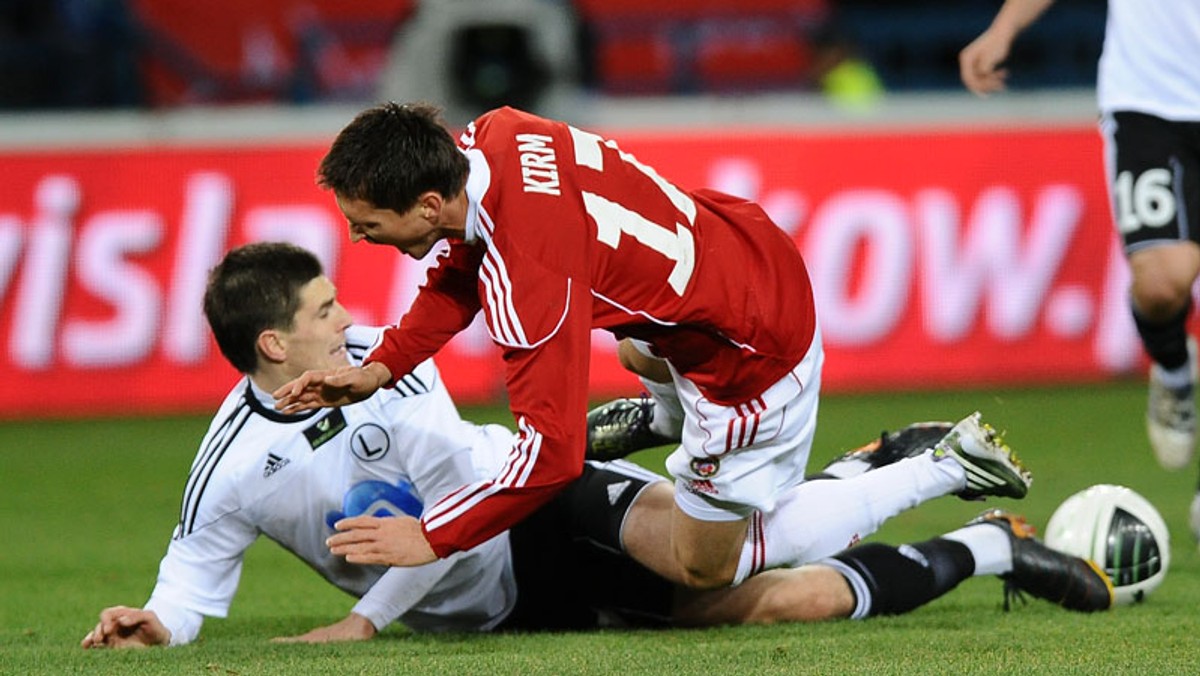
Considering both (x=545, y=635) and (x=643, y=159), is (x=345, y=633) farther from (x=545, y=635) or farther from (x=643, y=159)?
(x=643, y=159)

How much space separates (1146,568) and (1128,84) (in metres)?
1.55

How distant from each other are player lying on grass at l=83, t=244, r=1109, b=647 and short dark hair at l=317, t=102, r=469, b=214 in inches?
28.5

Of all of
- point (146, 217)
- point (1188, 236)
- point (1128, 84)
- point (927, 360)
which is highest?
point (1128, 84)

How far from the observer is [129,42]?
492 inches

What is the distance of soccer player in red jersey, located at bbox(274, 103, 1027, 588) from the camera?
3.83 metres

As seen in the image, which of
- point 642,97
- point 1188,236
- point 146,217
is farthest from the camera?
point 642,97

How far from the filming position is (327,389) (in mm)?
4066

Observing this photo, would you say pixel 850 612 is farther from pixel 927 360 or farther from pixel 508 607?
pixel 927 360

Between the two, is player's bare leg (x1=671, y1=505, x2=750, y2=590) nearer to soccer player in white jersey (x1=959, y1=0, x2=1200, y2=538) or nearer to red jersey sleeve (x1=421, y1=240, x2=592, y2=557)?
red jersey sleeve (x1=421, y1=240, x2=592, y2=557)

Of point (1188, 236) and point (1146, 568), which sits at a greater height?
point (1188, 236)

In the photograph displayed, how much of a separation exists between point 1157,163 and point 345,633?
2.69 m

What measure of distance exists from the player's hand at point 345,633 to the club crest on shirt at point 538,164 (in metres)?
1.20

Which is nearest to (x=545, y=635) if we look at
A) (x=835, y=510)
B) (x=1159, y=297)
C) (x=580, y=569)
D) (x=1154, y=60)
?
(x=580, y=569)

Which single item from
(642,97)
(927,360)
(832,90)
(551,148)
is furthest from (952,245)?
(551,148)
